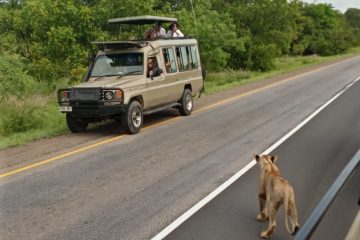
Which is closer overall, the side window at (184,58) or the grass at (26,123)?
the grass at (26,123)

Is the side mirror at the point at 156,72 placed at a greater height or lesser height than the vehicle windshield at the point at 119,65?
lesser

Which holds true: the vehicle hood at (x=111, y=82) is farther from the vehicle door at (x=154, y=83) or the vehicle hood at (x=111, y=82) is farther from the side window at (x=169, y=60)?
the side window at (x=169, y=60)

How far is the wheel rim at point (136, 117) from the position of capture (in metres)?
12.5

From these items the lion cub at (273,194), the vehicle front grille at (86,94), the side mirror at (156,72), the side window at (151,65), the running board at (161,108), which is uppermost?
the side window at (151,65)

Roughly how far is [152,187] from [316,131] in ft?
19.7

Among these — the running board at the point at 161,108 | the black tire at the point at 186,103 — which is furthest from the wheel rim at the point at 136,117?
the black tire at the point at 186,103

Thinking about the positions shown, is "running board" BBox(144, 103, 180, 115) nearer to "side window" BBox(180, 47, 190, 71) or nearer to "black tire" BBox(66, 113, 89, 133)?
"side window" BBox(180, 47, 190, 71)

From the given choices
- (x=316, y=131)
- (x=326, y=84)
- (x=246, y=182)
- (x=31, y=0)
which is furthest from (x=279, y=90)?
(x=246, y=182)

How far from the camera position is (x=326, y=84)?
24.3 meters

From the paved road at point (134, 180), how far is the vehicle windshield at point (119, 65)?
1715 mm

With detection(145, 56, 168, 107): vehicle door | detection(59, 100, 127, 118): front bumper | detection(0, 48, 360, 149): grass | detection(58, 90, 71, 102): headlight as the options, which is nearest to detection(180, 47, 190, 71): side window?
detection(145, 56, 168, 107): vehicle door

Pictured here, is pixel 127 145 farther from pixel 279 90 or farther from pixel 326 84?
pixel 326 84

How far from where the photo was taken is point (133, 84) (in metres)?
12.6

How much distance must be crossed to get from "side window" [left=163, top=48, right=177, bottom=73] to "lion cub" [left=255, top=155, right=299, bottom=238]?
8681 millimetres
